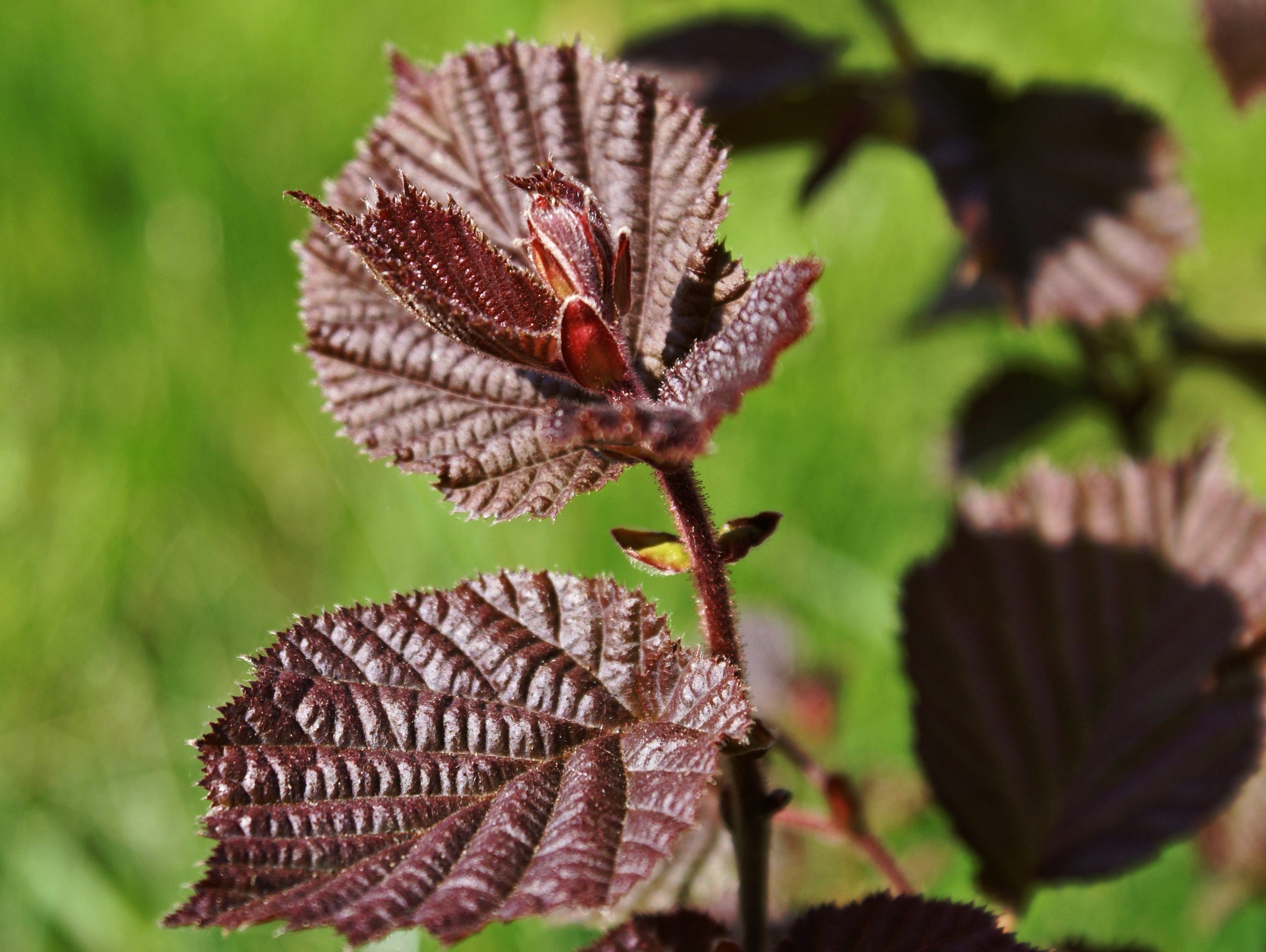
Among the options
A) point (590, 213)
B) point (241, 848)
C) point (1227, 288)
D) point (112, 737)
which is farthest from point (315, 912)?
point (1227, 288)

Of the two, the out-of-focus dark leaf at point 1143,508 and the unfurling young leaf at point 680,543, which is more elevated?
the unfurling young leaf at point 680,543

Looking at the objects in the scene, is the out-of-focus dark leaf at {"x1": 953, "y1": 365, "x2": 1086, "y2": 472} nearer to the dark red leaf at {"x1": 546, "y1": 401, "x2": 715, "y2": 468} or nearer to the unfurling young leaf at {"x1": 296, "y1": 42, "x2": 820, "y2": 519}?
the unfurling young leaf at {"x1": 296, "y1": 42, "x2": 820, "y2": 519}

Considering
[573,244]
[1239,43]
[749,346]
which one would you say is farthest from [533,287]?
[1239,43]

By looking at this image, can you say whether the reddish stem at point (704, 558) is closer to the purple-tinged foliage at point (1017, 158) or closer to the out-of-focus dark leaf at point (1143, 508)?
the out-of-focus dark leaf at point (1143, 508)

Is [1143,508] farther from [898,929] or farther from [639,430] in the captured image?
[639,430]

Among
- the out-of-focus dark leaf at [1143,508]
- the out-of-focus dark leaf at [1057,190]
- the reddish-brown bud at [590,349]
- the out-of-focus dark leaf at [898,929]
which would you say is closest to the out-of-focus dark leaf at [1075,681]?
the out-of-focus dark leaf at [1143,508]

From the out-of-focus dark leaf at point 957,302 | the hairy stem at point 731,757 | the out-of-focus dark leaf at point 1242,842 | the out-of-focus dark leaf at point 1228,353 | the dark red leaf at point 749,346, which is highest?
the out-of-focus dark leaf at point 957,302

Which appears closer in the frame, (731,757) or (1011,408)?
(731,757)
